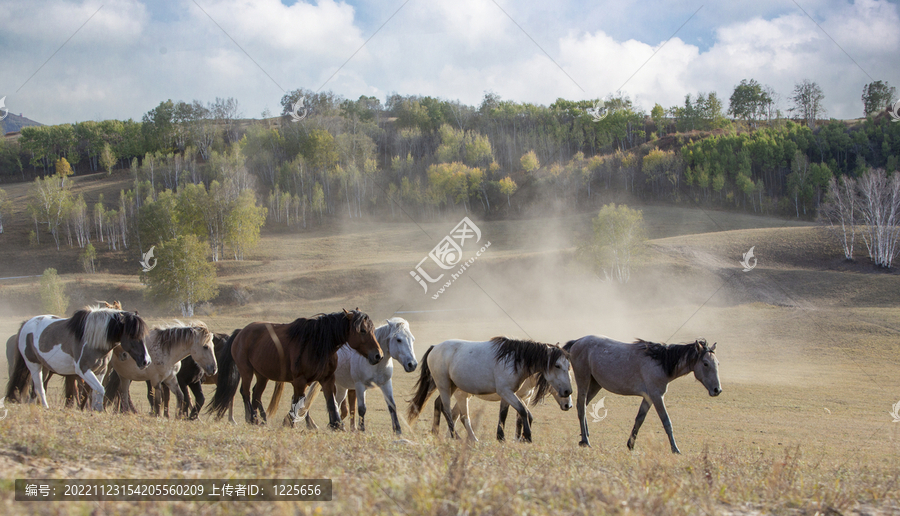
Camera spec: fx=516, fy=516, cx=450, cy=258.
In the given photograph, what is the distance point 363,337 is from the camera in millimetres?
9969

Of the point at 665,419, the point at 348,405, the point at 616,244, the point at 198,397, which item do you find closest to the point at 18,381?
the point at 198,397

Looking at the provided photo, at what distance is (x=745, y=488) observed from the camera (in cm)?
572

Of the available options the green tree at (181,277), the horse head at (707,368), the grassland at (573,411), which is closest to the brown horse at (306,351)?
the grassland at (573,411)

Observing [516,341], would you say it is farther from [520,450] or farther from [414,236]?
[414,236]

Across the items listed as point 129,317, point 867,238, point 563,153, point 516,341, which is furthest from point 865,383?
point 563,153

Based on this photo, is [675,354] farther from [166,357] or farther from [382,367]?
[166,357]

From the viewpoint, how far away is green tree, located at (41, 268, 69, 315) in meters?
42.7

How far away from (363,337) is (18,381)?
806 centimetres

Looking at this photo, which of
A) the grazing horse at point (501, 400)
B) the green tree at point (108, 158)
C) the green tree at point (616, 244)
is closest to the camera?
the grazing horse at point (501, 400)

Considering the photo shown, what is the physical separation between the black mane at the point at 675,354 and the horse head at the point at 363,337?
559 centimetres

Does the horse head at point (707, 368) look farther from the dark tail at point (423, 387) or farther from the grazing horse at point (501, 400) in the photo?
the dark tail at point (423, 387)

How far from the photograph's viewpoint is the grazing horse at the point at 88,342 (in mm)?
9750

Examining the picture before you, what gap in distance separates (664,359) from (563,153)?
111281mm

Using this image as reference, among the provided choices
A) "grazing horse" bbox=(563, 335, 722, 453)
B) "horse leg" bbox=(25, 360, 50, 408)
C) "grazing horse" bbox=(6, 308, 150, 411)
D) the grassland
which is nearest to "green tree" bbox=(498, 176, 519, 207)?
the grassland
